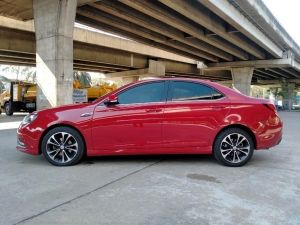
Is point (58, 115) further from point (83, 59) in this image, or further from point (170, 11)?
point (83, 59)

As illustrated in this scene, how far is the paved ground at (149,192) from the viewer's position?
135 inches

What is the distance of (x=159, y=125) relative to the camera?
221 inches

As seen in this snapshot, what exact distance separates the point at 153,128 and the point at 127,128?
42 centimetres

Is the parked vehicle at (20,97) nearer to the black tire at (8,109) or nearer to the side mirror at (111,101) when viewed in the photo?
the black tire at (8,109)

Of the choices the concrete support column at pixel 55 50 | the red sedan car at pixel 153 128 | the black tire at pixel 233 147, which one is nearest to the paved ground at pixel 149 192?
the black tire at pixel 233 147

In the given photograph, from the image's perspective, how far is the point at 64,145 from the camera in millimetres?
5688

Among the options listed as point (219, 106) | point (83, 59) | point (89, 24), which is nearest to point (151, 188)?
point (219, 106)

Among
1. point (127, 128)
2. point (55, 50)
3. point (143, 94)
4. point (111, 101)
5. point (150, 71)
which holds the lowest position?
point (127, 128)

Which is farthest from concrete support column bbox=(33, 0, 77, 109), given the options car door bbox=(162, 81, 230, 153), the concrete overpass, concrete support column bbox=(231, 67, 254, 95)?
concrete support column bbox=(231, 67, 254, 95)

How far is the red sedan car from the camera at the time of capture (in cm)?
562

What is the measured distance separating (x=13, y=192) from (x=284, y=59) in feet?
95.8

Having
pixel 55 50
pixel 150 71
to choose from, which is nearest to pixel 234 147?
pixel 55 50

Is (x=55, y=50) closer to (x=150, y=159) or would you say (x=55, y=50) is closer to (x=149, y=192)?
(x=150, y=159)

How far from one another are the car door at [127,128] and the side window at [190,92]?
1.15 ft
